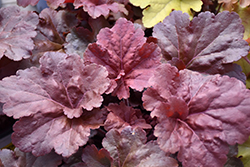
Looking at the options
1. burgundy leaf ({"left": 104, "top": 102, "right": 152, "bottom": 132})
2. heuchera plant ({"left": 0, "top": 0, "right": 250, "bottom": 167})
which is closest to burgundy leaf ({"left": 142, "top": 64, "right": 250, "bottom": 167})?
heuchera plant ({"left": 0, "top": 0, "right": 250, "bottom": 167})

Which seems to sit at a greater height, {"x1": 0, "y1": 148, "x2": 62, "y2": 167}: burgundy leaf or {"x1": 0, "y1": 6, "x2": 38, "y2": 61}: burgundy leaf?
{"x1": 0, "y1": 6, "x2": 38, "y2": 61}: burgundy leaf

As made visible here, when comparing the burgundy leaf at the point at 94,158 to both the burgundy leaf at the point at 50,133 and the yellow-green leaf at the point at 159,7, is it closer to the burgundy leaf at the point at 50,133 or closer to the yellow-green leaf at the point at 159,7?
the burgundy leaf at the point at 50,133

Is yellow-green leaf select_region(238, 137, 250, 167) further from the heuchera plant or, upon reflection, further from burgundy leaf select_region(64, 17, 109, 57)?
burgundy leaf select_region(64, 17, 109, 57)

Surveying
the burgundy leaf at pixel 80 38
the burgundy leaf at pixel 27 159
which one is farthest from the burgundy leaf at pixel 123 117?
the burgundy leaf at pixel 80 38

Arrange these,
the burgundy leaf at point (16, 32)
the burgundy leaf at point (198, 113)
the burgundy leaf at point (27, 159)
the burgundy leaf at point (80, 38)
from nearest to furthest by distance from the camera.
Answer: the burgundy leaf at point (198, 113)
the burgundy leaf at point (27, 159)
the burgundy leaf at point (16, 32)
the burgundy leaf at point (80, 38)

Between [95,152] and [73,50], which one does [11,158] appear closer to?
[95,152]

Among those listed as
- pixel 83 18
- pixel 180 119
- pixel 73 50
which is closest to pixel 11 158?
pixel 73 50
